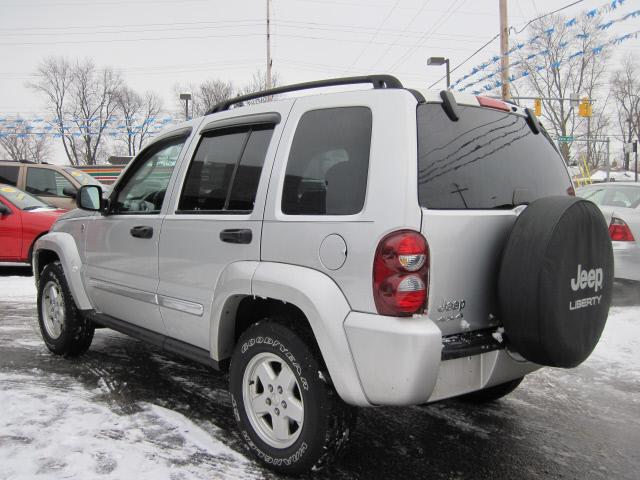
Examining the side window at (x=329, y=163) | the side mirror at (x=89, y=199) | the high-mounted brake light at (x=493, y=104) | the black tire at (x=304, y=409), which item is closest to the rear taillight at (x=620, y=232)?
the high-mounted brake light at (x=493, y=104)

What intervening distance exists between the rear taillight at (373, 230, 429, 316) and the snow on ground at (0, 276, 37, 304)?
255 inches

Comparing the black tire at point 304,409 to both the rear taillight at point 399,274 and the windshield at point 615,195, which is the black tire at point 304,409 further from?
the windshield at point 615,195

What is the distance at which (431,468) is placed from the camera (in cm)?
291

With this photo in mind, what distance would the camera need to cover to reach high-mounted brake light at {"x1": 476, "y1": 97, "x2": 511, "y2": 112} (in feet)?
9.52

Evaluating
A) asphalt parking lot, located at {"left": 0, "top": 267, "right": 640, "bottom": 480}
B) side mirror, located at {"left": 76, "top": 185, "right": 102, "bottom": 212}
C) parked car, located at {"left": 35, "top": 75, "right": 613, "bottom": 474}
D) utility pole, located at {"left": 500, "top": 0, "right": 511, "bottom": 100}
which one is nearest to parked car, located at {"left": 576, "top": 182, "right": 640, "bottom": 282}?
asphalt parking lot, located at {"left": 0, "top": 267, "right": 640, "bottom": 480}

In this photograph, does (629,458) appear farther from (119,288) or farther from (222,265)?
(119,288)

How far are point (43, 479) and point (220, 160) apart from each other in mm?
1919

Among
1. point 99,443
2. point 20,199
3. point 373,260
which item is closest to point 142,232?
point 99,443

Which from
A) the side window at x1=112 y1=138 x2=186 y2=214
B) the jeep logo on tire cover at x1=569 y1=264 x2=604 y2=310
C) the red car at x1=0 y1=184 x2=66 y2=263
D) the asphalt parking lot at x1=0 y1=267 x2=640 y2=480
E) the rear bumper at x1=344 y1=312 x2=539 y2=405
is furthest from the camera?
the red car at x1=0 y1=184 x2=66 y2=263

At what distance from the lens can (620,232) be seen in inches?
257

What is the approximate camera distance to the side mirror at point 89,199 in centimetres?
412

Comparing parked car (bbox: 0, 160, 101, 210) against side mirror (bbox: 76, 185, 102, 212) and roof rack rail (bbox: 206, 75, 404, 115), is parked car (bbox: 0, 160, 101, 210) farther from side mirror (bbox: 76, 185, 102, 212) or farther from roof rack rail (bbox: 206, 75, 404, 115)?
roof rack rail (bbox: 206, 75, 404, 115)

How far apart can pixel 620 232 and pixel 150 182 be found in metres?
5.51

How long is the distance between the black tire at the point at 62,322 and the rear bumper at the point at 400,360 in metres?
3.02
